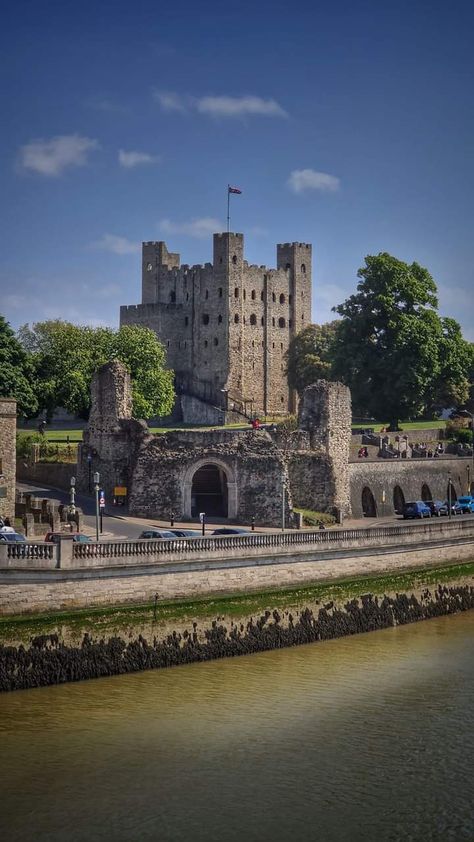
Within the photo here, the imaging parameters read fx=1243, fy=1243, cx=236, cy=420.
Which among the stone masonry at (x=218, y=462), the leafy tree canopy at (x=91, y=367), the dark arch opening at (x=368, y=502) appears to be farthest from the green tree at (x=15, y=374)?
the dark arch opening at (x=368, y=502)

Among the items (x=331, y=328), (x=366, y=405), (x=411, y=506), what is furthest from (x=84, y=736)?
(x=331, y=328)

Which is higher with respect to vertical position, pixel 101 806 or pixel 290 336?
pixel 290 336

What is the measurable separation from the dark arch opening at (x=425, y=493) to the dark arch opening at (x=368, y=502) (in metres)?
5.51

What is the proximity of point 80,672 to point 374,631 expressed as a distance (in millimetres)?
12435

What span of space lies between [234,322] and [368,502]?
6301 cm

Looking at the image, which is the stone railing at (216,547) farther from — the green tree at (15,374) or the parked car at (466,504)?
the green tree at (15,374)

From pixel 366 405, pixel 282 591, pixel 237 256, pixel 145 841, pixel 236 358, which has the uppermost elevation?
pixel 237 256

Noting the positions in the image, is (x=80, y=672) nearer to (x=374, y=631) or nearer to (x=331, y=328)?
(x=374, y=631)

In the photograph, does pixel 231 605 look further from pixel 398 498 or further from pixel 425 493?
pixel 425 493

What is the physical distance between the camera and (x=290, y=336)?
4916 inches

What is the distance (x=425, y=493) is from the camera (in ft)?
215

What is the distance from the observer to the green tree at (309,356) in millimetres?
106125

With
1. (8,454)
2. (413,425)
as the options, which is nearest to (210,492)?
(8,454)

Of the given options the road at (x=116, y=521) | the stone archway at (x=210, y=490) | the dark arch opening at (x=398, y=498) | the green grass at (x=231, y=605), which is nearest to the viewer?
the green grass at (x=231, y=605)
